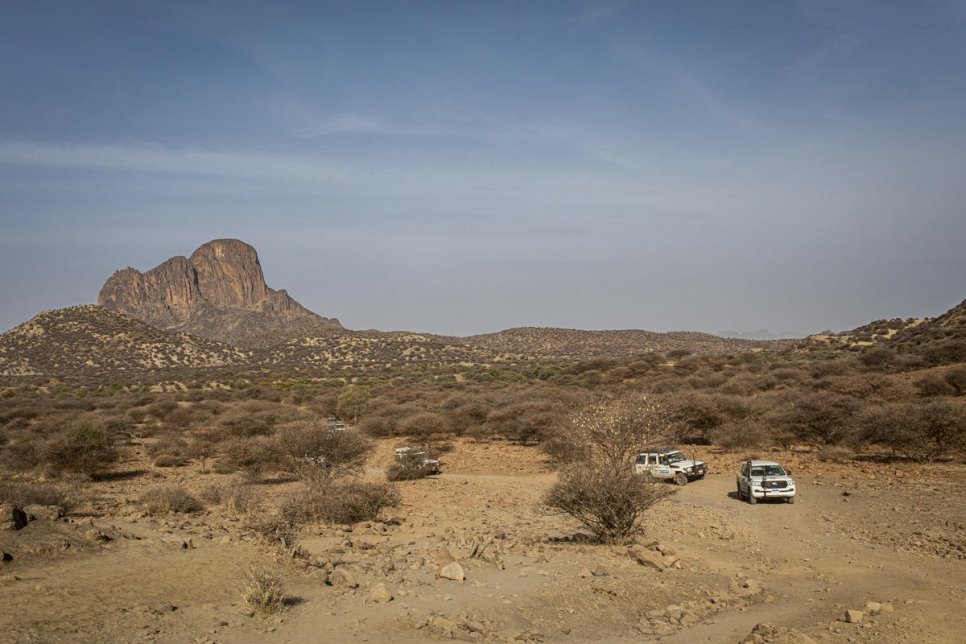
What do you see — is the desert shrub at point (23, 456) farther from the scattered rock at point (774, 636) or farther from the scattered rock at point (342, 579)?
the scattered rock at point (774, 636)

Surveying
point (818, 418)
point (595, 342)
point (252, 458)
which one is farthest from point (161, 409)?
point (595, 342)

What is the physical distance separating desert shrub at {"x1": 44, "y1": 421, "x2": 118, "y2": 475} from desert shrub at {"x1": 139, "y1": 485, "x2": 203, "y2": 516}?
35.7ft

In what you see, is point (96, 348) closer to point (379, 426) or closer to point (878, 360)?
point (379, 426)

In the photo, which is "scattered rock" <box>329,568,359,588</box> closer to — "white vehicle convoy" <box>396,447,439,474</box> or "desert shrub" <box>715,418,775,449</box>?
"white vehicle convoy" <box>396,447,439,474</box>

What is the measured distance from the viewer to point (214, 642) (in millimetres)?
8008

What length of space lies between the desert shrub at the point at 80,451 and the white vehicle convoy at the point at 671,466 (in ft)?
72.3

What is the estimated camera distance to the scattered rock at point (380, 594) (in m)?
9.79

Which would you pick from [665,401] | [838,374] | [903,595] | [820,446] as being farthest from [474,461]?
[838,374]

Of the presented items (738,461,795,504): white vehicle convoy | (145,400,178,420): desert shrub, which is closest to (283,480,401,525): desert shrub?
(738,461,795,504): white vehicle convoy

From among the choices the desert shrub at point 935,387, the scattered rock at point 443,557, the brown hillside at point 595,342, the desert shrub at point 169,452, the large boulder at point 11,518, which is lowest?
the desert shrub at point 169,452

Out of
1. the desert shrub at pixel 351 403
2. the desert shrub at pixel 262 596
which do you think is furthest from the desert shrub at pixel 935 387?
the desert shrub at pixel 351 403

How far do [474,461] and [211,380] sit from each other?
50299mm

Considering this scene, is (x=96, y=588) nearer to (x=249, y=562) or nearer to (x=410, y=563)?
(x=249, y=562)

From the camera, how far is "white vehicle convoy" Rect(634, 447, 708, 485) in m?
Answer: 23.8
